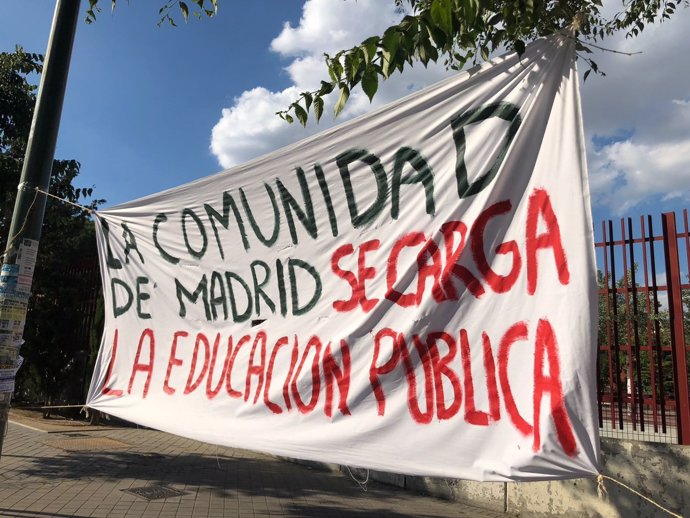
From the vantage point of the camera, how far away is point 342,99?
9.20ft

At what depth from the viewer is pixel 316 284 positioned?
276 centimetres

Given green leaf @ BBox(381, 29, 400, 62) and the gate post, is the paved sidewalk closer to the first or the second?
the gate post

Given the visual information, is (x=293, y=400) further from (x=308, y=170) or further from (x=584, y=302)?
(x=584, y=302)

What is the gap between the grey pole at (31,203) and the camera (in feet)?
10.8

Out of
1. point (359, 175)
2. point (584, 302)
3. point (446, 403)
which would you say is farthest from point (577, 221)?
point (359, 175)

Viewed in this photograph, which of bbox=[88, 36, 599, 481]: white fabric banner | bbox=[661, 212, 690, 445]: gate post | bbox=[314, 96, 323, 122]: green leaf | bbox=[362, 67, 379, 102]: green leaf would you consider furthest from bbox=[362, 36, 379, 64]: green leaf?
bbox=[661, 212, 690, 445]: gate post

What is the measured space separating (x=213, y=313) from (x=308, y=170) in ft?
3.48

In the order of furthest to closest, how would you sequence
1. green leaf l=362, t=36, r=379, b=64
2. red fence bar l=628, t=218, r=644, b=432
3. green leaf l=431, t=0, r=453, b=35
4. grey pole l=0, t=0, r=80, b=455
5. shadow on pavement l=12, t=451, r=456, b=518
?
1. shadow on pavement l=12, t=451, r=456, b=518
2. red fence bar l=628, t=218, r=644, b=432
3. grey pole l=0, t=0, r=80, b=455
4. green leaf l=362, t=36, r=379, b=64
5. green leaf l=431, t=0, r=453, b=35

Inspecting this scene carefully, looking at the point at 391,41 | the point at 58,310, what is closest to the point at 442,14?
the point at 391,41

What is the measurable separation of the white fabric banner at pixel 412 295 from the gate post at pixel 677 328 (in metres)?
3.51

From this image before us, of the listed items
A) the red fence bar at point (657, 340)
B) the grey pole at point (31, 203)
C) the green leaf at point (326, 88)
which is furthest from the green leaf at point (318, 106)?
the red fence bar at point (657, 340)

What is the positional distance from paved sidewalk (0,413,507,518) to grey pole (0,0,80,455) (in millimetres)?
1821

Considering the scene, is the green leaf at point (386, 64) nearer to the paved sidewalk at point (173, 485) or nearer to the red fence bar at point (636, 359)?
the paved sidewalk at point (173, 485)

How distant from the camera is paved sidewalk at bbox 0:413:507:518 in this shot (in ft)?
17.8
